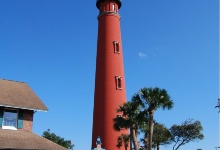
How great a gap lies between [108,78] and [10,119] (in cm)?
1718

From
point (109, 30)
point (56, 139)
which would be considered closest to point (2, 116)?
point (109, 30)

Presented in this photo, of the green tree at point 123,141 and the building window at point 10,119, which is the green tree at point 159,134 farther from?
the building window at point 10,119

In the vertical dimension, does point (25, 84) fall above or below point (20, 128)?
above

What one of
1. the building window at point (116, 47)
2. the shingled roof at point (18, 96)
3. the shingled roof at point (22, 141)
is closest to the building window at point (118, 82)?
the building window at point (116, 47)

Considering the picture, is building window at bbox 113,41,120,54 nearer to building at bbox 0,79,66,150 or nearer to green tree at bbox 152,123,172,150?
green tree at bbox 152,123,172,150

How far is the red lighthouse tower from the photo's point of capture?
35750 millimetres

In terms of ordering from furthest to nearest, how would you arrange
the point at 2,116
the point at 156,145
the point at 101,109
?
the point at 156,145
the point at 101,109
the point at 2,116

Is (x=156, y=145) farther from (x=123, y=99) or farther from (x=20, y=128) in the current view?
(x=20, y=128)

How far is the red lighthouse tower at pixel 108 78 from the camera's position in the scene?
35750 millimetres

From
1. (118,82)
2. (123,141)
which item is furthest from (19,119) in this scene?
(118,82)

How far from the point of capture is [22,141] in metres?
19.5

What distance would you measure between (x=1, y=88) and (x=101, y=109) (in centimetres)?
1531

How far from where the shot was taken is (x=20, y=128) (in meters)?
21.5

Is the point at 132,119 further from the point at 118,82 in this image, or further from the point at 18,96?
the point at 18,96
